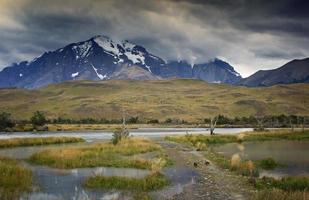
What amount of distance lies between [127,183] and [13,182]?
875cm

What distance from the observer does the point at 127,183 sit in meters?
33.8

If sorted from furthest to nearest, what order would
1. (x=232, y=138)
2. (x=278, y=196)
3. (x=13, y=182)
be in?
(x=232, y=138), (x=13, y=182), (x=278, y=196)

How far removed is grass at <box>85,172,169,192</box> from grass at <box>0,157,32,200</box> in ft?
15.8

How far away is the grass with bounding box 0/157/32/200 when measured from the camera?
96.0 ft

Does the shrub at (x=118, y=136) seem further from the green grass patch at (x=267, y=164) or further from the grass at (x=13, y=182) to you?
the grass at (x=13, y=182)

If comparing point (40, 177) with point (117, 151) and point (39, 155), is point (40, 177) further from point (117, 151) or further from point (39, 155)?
point (117, 151)

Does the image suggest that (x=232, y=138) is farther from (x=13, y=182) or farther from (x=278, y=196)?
(x=278, y=196)

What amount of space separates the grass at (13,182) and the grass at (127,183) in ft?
15.8

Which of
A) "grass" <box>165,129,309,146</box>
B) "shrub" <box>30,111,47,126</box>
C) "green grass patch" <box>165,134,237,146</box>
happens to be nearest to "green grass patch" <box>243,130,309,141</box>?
"grass" <box>165,129,309,146</box>

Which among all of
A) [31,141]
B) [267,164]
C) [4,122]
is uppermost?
[4,122]

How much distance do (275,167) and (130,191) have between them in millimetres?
20615

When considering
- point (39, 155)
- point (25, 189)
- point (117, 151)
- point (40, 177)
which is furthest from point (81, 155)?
point (25, 189)

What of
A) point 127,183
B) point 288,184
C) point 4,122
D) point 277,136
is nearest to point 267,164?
point 288,184

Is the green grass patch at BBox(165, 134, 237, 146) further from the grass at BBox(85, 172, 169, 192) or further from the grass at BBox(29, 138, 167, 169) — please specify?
the grass at BBox(85, 172, 169, 192)
